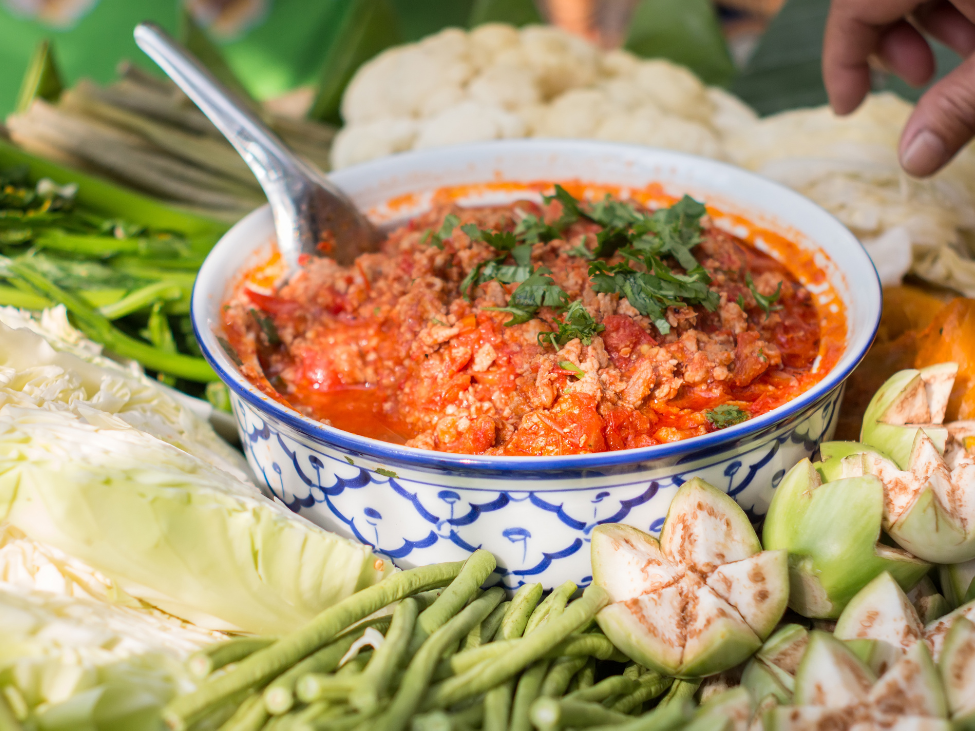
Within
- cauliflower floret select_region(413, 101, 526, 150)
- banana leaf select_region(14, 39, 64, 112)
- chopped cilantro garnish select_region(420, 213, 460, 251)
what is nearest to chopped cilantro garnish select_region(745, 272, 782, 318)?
chopped cilantro garnish select_region(420, 213, 460, 251)

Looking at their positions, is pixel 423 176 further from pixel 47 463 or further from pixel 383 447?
pixel 47 463

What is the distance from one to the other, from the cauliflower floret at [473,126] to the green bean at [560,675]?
235cm

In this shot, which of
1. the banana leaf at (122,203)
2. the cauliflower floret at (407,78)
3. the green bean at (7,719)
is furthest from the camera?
the cauliflower floret at (407,78)

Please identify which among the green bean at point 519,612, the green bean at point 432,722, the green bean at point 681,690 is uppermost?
the green bean at point 432,722

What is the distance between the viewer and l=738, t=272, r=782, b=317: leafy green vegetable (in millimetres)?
1987

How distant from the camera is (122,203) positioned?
3.04m

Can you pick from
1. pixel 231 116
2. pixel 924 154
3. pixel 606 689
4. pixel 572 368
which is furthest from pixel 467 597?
pixel 924 154

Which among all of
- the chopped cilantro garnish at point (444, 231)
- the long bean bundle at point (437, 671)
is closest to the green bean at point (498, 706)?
the long bean bundle at point (437, 671)

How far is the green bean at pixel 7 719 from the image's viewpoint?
1098 mm

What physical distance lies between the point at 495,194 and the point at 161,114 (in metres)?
2.10

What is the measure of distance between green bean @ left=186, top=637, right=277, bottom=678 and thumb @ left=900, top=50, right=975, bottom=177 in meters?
2.15

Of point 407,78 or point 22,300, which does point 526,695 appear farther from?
point 407,78

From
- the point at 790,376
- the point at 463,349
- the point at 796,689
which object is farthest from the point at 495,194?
the point at 796,689

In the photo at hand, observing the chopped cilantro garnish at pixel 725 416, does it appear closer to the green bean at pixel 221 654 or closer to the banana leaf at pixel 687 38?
the green bean at pixel 221 654
